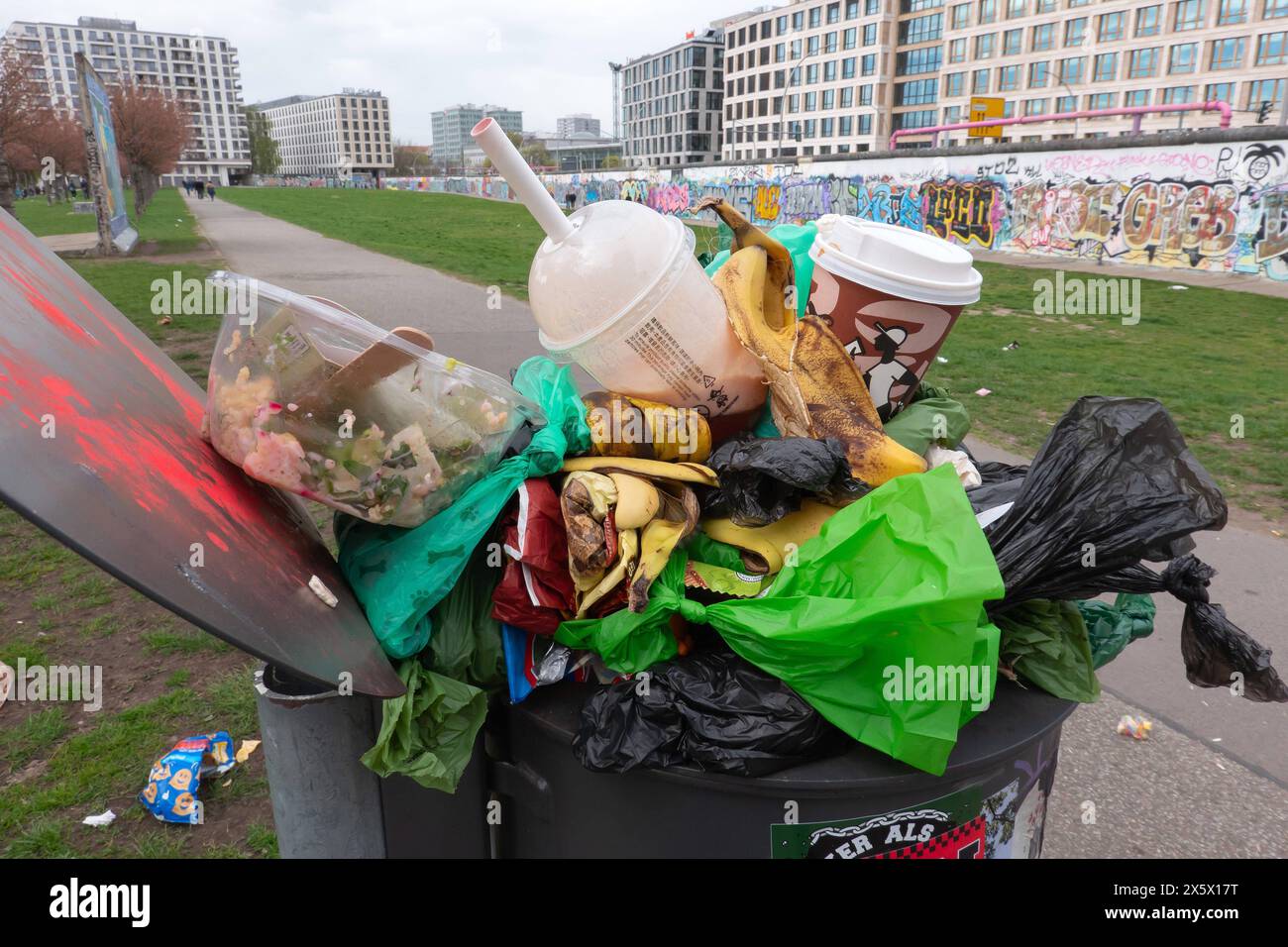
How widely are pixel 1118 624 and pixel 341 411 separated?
161 cm

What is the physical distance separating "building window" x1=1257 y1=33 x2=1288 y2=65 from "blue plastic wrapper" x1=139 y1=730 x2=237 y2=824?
61042 millimetres

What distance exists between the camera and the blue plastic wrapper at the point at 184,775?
2.57m

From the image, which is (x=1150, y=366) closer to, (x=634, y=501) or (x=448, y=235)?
(x=634, y=501)

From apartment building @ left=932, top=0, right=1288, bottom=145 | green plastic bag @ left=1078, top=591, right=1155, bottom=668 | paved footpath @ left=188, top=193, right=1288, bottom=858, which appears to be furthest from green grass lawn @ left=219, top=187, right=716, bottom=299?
apartment building @ left=932, top=0, right=1288, bottom=145

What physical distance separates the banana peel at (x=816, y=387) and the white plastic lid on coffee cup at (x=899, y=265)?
0.44ft

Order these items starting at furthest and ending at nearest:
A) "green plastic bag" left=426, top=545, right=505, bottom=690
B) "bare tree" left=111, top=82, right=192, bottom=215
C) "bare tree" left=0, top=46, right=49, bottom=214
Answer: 1. "bare tree" left=111, top=82, right=192, bottom=215
2. "bare tree" left=0, top=46, right=49, bottom=214
3. "green plastic bag" left=426, top=545, right=505, bottom=690

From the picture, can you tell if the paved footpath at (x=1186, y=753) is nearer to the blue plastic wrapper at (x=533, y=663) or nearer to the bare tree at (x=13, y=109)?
the blue plastic wrapper at (x=533, y=663)

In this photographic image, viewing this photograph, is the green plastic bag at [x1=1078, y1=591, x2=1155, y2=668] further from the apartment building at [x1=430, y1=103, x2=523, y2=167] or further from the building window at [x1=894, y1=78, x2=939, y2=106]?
the apartment building at [x1=430, y1=103, x2=523, y2=167]

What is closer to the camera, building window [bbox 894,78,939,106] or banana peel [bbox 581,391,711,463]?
banana peel [bbox 581,391,711,463]

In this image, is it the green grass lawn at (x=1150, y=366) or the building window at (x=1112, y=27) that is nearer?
the green grass lawn at (x=1150, y=366)

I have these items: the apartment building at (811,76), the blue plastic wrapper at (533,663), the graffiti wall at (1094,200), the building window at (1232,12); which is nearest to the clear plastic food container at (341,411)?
the blue plastic wrapper at (533,663)

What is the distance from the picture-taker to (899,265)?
173 cm

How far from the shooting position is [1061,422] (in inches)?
58.1

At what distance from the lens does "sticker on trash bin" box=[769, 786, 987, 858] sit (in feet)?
4.69
